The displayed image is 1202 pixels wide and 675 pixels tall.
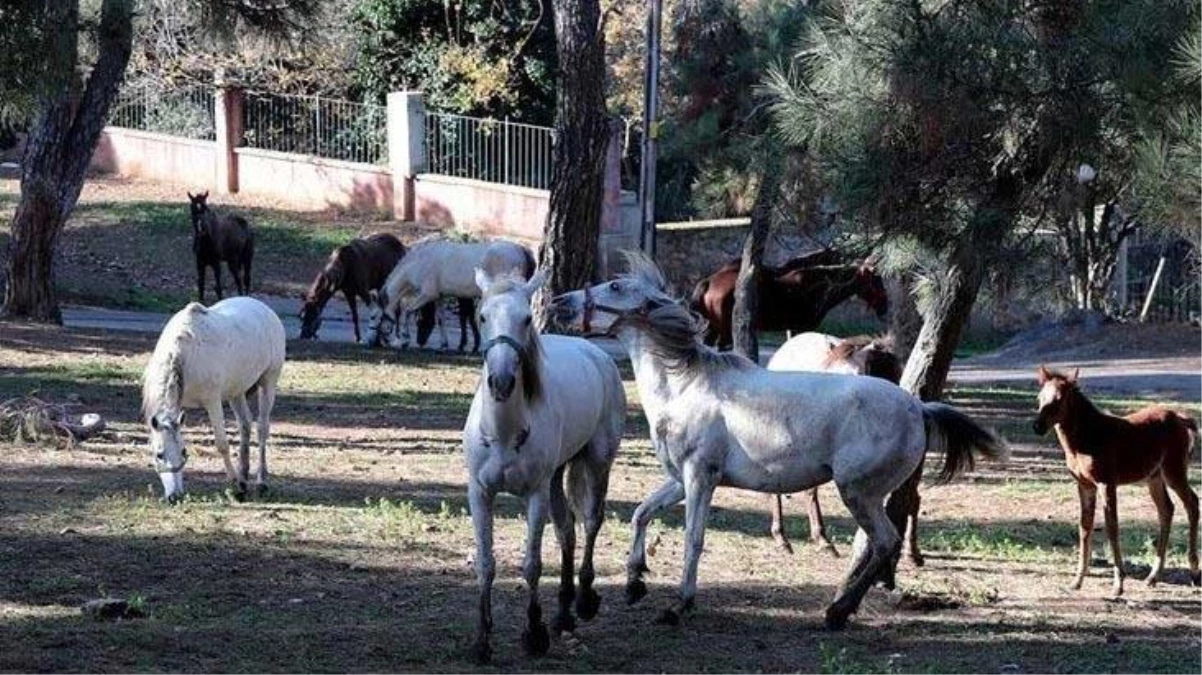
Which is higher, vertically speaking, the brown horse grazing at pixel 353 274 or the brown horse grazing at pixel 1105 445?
the brown horse grazing at pixel 1105 445

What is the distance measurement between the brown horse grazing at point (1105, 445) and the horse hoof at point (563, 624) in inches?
139

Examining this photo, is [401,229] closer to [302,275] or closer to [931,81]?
[302,275]

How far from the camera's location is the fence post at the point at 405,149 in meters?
39.2

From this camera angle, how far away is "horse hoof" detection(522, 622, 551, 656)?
9.41 meters

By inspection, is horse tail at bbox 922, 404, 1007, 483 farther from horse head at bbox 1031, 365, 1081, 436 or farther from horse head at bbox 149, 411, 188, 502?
horse head at bbox 149, 411, 188, 502

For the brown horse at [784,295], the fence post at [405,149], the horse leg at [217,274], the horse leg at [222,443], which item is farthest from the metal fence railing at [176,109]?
the horse leg at [222,443]

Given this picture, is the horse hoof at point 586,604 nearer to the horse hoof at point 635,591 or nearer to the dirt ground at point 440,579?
the dirt ground at point 440,579

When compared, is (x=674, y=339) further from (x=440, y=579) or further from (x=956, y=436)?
(x=440, y=579)

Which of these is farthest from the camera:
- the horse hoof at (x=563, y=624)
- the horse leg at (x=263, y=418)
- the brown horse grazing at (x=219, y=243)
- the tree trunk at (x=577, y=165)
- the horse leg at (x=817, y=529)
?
the brown horse grazing at (x=219, y=243)

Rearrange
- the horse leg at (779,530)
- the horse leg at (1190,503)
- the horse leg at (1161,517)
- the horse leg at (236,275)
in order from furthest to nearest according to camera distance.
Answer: the horse leg at (236,275) → the horse leg at (779,530) → the horse leg at (1190,503) → the horse leg at (1161,517)

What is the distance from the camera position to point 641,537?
10648mm

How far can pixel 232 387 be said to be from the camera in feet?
45.4

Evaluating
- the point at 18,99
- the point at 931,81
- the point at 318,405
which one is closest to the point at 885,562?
the point at 931,81

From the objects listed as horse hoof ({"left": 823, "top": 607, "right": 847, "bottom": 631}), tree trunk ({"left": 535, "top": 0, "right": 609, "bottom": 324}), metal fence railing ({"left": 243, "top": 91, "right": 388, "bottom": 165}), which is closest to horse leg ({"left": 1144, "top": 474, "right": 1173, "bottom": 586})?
horse hoof ({"left": 823, "top": 607, "right": 847, "bottom": 631})
